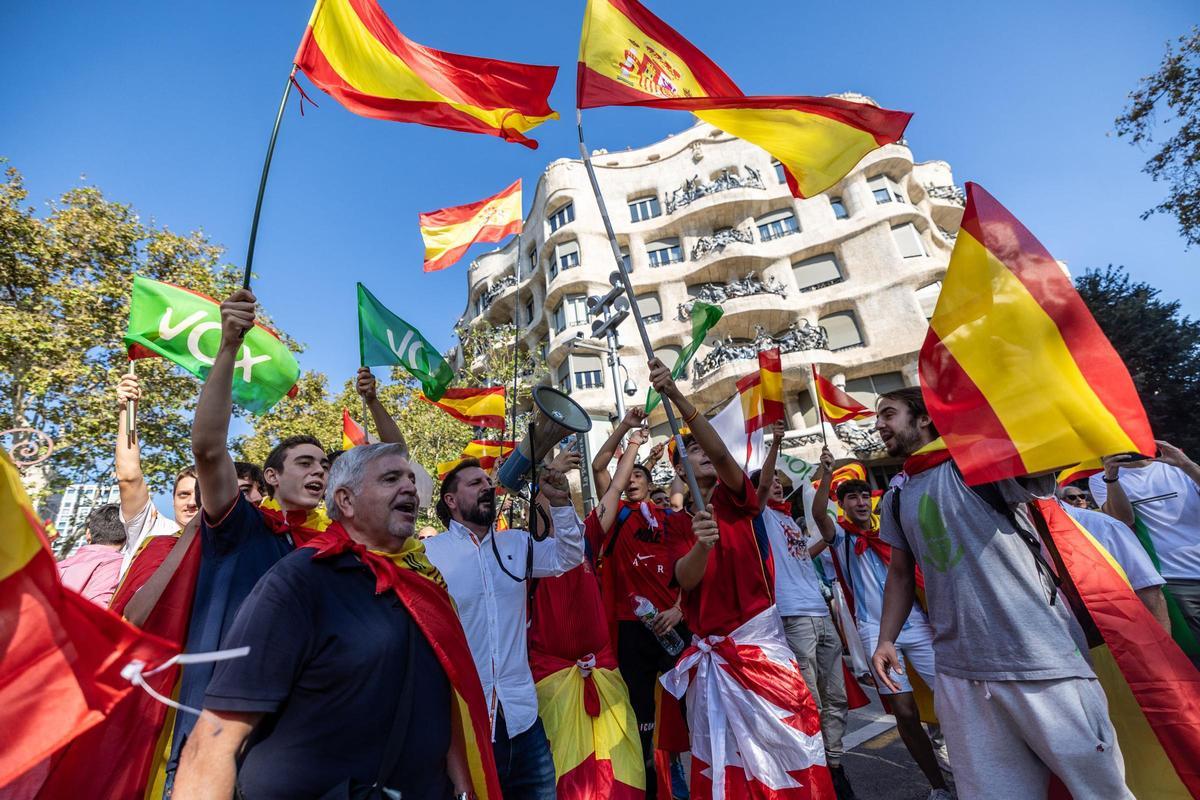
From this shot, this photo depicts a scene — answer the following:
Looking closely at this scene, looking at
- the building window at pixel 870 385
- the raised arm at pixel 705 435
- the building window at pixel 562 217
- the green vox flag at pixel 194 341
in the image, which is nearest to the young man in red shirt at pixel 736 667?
the raised arm at pixel 705 435

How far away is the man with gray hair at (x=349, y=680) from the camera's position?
1.53 metres

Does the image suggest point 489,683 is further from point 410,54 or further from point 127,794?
point 410,54

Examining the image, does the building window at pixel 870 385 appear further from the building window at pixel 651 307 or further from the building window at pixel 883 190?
the building window at pixel 651 307

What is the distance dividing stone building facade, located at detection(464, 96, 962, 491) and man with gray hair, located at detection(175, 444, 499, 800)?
2337cm

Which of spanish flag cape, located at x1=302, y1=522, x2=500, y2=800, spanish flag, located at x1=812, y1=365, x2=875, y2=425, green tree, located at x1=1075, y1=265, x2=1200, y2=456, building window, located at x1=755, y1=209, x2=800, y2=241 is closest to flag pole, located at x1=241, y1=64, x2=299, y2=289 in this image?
spanish flag cape, located at x1=302, y1=522, x2=500, y2=800

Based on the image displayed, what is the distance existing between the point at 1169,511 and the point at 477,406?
263 inches

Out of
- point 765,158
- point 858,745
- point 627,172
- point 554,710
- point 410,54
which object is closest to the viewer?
point 554,710

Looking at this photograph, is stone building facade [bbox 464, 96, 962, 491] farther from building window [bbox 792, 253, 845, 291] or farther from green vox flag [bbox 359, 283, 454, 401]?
green vox flag [bbox 359, 283, 454, 401]

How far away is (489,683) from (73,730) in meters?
1.97

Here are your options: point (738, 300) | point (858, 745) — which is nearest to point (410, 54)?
point (858, 745)

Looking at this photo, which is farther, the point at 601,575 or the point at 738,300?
the point at 738,300

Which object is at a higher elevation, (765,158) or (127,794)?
(765,158)

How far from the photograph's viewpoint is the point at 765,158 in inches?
1270

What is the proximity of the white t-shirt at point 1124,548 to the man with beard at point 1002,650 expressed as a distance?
3.96 ft
